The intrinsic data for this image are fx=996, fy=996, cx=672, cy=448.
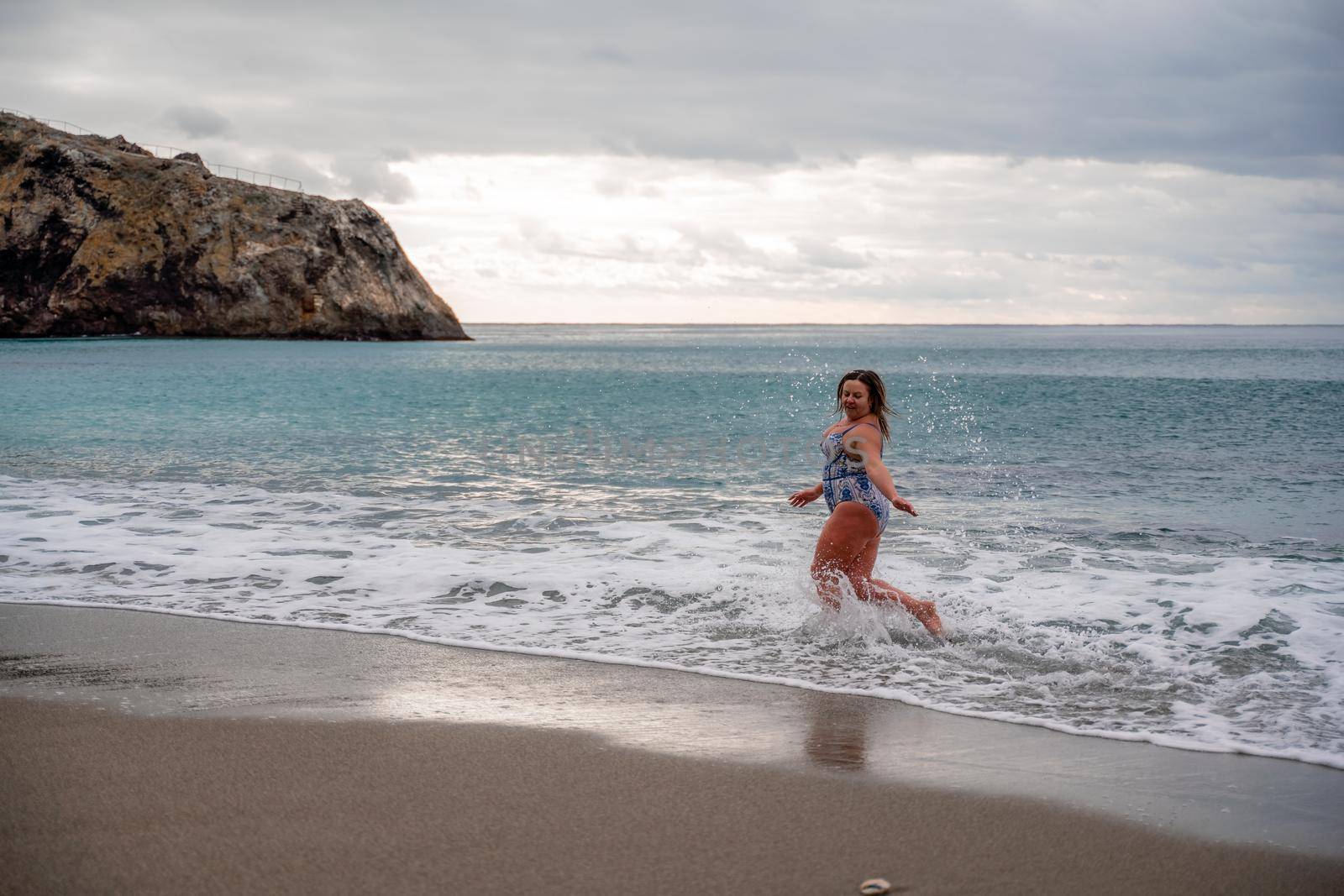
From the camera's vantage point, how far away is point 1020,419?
102 feet

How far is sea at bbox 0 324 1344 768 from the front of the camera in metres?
5.55

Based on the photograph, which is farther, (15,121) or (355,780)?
(15,121)

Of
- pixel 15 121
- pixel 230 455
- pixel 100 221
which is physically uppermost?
pixel 15 121

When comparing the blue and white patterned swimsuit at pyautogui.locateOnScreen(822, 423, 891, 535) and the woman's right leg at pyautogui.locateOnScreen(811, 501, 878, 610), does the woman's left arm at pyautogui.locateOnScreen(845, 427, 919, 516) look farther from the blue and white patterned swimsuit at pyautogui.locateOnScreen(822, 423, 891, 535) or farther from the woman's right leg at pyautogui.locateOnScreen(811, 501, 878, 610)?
the woman's right leg at pyautogui.locateOnScreen(811, 501, 878, 610)

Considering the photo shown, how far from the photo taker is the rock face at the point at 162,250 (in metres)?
90.8

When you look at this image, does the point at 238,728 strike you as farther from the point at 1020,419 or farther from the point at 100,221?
the point at 100,221

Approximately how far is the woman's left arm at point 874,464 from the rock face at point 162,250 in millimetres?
99775

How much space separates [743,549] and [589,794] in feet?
18.9

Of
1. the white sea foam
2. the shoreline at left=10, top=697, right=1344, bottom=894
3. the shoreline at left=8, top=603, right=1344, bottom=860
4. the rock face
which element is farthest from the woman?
the rock face

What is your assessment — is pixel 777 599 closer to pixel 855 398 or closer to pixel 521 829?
pixel 855 398

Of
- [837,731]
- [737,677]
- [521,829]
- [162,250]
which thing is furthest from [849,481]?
[162,250]

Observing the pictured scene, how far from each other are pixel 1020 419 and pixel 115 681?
1159 inches

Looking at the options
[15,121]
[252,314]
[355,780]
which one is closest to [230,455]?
[355,780]

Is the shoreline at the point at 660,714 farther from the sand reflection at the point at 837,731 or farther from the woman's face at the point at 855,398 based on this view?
the woman's face at the point at 855,398
